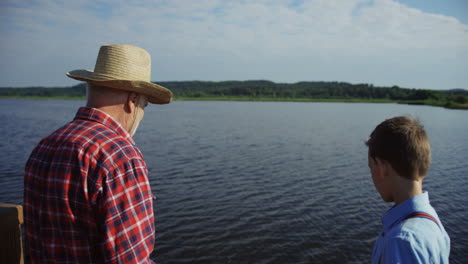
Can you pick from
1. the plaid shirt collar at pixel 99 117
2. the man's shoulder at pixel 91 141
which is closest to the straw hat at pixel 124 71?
the plaid shirt collar at pixel 99 117

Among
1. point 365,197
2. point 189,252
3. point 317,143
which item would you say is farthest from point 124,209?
point 317,143

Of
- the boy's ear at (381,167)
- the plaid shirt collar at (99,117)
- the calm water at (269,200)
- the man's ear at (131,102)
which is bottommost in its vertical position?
the calm water at (269,200)

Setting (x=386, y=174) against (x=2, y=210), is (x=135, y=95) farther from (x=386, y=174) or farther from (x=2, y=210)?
(x=386, y=174)

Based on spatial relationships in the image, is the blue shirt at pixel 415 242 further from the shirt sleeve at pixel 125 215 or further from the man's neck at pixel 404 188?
the shirt sleeve at pixel 125 215

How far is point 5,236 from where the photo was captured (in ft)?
→ 7.28

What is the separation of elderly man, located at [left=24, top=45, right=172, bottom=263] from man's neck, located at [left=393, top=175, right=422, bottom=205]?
1.42 m

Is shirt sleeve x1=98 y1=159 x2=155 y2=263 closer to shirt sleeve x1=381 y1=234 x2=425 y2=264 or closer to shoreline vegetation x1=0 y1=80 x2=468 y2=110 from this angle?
shirt sleeve x1=381 y1=234 x2=425 y2=264

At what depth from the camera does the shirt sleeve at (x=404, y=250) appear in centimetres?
159

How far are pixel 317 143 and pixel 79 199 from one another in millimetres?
19787

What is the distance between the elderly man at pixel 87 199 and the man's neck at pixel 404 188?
1.42 m

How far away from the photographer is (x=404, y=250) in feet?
5.28

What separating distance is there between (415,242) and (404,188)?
0.38m

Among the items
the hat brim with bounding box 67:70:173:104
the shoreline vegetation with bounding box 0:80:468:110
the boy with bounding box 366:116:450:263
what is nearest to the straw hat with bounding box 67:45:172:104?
the hat brim with bounding box 67:70:173:104

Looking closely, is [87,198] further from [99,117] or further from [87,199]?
[99,117]
